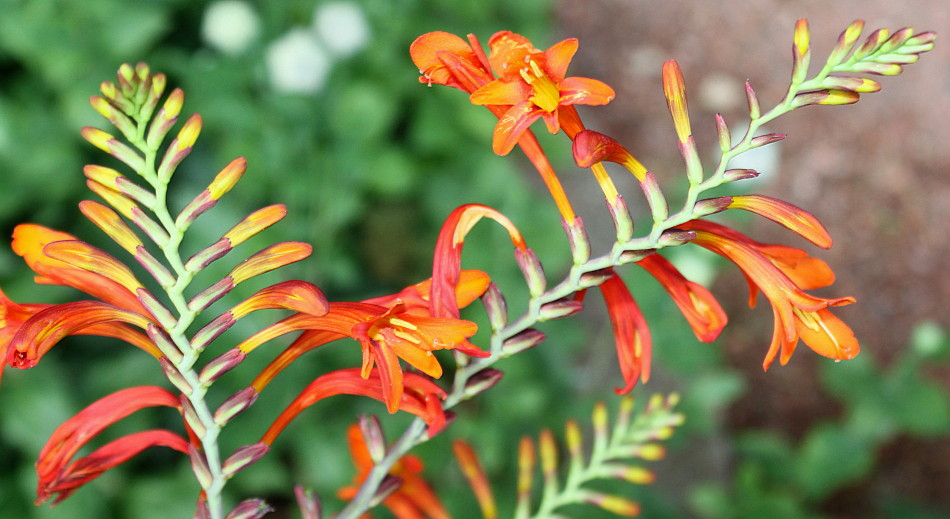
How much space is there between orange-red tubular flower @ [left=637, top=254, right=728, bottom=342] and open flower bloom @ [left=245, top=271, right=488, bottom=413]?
22 centimetres

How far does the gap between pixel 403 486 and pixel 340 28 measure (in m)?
2.07

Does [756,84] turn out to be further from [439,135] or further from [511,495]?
[511,495]

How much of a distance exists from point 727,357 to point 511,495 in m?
2.62

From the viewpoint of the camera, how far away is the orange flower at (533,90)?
87cm

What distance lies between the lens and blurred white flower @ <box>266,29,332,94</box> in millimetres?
2809

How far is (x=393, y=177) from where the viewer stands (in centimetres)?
334

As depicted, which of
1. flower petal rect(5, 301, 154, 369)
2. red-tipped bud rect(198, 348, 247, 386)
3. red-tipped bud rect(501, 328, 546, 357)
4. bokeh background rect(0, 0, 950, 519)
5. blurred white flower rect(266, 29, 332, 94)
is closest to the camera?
flower petal rect(5, 301, 154, 369)

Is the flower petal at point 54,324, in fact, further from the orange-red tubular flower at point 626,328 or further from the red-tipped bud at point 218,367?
the orange-red tubular flower at point 626,328

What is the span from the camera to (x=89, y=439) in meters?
0.95

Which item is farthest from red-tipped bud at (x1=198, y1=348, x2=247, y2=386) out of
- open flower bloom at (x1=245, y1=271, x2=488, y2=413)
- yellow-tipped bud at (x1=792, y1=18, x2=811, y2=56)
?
yellow-tipped bud at (x1=792, y1=18, x2=811, y2=56)

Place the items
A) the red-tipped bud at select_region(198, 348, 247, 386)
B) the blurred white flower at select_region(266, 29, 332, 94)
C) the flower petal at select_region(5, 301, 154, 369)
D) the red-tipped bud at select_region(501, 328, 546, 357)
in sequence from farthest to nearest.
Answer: the blurred white flower at select_region(266, 29, 332, 94)
the red-tipped bud at select_region(501, 328, 546, 357)
the red-tipped bud at select_region(198, 348, 247, 386)
the flower petal at select_region(5, 301, 154, 369)

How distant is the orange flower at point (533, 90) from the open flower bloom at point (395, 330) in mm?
197

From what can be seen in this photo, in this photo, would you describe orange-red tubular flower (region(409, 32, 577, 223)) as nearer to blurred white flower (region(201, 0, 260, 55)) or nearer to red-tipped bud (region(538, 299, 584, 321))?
red-tipped bud (region(538, 299, 584, 321))

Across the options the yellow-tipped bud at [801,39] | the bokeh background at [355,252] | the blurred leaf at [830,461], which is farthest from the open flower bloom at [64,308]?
the blurred leaf at [830,461]
